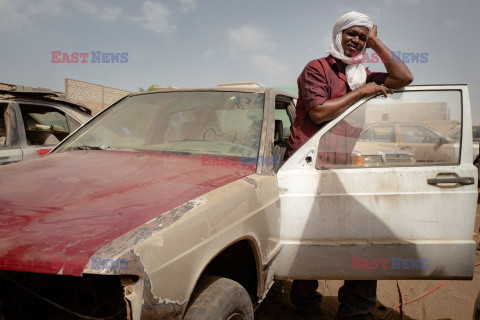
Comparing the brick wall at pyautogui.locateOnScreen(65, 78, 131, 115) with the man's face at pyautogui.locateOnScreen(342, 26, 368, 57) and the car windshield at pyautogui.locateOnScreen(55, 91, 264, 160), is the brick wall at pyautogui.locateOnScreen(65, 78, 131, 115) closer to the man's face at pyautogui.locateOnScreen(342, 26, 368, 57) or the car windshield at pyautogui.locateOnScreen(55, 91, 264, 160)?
the car windshield at pyautogui.locateOnScreen(55, 91, 264, 160)

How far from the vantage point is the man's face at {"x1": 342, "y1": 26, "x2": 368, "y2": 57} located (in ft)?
7.60

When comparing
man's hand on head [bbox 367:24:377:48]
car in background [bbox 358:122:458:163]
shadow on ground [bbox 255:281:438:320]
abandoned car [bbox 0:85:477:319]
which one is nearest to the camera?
abandoned car [bbox 0:85:477:319]

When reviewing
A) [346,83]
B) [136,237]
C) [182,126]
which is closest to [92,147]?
[182,126]

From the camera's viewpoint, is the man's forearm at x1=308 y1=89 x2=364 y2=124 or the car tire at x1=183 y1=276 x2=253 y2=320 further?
the man's forearm at x1=308 y1=89 x2=364 y2=124

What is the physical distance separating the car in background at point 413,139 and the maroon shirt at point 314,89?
361 mm

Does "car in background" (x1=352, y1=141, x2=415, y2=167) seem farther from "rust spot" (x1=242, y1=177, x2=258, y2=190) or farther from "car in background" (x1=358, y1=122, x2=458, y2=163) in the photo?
"rust spot" (x1=242, y1=177, x2=258, y2=190)

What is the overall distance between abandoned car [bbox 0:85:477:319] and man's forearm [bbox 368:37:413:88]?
0.21 ft

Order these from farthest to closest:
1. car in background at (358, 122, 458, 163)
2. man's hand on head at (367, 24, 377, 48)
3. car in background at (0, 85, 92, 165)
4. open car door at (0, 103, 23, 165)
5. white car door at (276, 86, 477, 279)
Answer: car in background at (0, 85, 92, 165)
open car door at (0, 103, 23, 165)
man's hand on head at (367, 24, 377, 48)
car in background at (358, 122, 458, 163)
white car door at (276, 86, 477, 279)

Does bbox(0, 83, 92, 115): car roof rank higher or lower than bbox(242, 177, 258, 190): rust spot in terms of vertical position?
A: higher

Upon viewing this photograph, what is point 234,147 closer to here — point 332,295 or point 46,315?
point 46,315

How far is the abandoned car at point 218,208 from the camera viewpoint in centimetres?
108

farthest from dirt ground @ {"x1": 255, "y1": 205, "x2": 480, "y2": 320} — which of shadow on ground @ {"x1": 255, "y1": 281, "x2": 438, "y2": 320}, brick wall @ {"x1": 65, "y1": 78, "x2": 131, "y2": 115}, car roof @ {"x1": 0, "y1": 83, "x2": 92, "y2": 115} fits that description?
brick wall @ {"x1": 65, "y1": 78, "x2": 131, "y2": 115}

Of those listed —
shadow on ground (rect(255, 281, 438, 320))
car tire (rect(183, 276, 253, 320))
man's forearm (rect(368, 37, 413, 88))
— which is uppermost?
man's forearm (rect(368, 37, 413, 88))

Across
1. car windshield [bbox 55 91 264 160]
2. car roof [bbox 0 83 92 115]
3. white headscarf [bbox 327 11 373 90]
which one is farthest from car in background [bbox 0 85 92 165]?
white headscarf [bbox 327 11 373 90]
